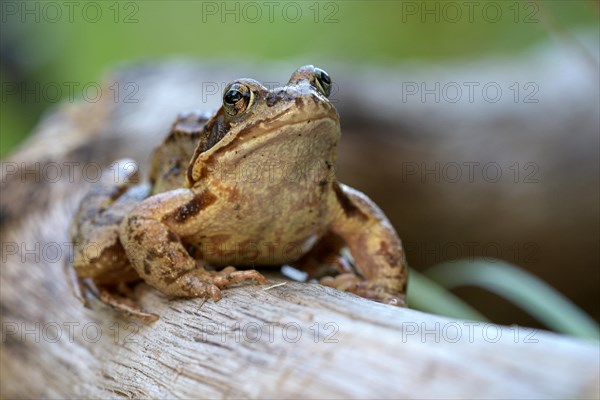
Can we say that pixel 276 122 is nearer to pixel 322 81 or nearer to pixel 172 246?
pixel 322 81

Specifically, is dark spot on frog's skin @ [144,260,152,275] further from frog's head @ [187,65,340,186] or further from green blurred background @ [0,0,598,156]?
green blurred background @ [0,0,598,156]

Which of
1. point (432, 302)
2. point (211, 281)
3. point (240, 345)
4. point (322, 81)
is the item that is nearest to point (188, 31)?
point (432, 302)

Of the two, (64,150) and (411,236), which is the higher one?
(64,150)

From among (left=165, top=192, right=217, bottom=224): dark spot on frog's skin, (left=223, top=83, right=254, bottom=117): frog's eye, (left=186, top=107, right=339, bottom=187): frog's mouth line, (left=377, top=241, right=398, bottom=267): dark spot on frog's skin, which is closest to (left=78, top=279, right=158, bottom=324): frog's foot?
(left=165, top=192, right=217, bottom=224): dark spot on frog's skin

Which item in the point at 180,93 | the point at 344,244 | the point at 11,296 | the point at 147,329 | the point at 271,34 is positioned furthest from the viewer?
the point at 271,34

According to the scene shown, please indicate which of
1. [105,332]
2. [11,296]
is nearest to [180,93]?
[11,296]

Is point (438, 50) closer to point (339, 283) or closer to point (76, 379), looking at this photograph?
point (339, 283)
